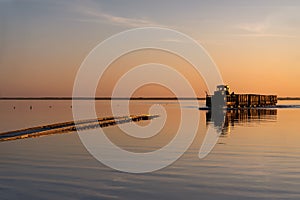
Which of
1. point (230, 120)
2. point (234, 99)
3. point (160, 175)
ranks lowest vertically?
point (160, 175)

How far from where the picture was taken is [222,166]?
19062 millimetres

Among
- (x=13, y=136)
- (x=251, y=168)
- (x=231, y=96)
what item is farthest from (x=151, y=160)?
(x=231, y=96)

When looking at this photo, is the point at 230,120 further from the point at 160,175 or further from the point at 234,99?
the point at 234,99

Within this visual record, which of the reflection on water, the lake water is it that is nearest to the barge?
the reflection on water

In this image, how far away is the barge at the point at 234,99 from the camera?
329 feet

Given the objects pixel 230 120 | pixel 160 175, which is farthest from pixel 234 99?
pixel 160 175

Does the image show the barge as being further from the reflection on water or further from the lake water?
the lake water

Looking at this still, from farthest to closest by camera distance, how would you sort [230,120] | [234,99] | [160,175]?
[234,99], [230,120], [160,175]

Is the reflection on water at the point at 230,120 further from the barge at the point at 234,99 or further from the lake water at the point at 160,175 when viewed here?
the barge at the point at 234,99

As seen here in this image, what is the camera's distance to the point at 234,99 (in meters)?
106

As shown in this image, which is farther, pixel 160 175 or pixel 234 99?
pixel 234 99

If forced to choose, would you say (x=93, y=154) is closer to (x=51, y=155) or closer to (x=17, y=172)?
(x=51, y=155)

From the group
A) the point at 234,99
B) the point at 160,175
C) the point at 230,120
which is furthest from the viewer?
the point at 234,99

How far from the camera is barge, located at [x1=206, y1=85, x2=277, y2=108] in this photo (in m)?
100
